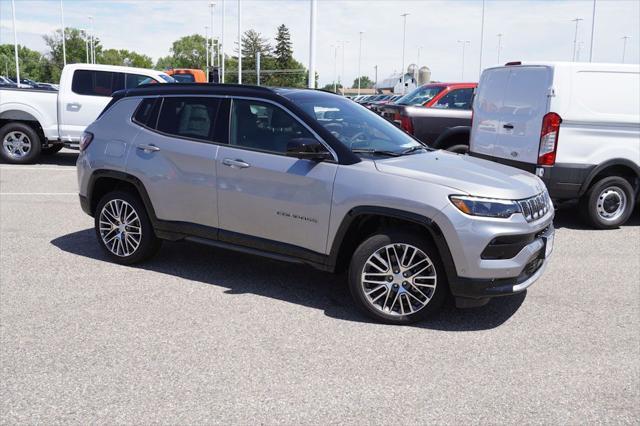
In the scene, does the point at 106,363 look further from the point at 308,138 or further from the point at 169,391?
the point at 308,138

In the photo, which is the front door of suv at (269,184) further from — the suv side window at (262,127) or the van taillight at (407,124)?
the van taillight at (407,124)

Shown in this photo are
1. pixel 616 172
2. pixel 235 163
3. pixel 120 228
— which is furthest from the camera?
pixel 616 172

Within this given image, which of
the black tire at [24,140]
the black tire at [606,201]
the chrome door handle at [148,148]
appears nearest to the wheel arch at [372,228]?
the chrome door handle at [148,148]

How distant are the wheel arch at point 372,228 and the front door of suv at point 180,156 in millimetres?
1224

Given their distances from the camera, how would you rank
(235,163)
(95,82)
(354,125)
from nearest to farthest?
1. (235,163)
2. (354,125)
3. (95,82)

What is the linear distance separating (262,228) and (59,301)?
5.69 ft

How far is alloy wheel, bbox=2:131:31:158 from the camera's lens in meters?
13.4

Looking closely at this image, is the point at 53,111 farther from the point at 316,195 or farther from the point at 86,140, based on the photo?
the point at 316,195

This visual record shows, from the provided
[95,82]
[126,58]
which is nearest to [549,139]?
[95,82]

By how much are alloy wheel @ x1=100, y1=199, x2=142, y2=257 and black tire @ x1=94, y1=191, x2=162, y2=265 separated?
0.02m

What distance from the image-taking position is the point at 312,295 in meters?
5.48

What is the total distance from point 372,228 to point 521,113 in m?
4.18

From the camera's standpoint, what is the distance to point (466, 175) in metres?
4.79

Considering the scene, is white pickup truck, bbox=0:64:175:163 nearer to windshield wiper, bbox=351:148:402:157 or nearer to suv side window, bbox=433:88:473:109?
suv side window, bbox=433:88:473:109
